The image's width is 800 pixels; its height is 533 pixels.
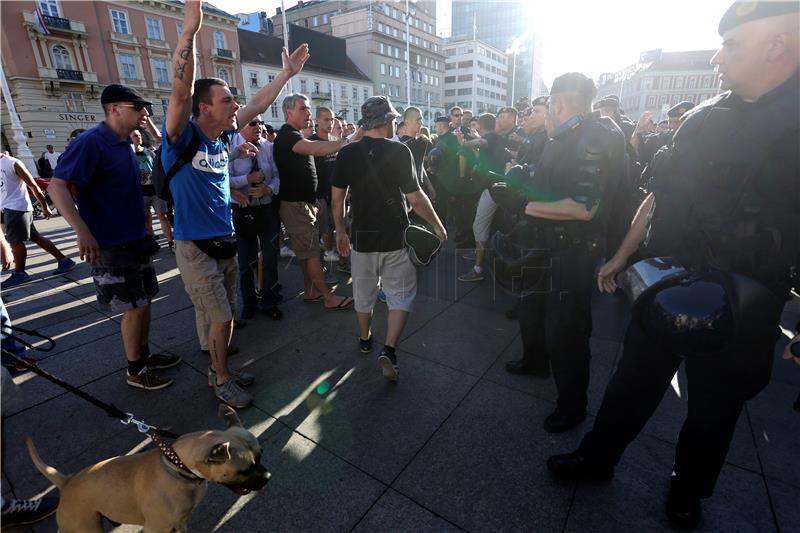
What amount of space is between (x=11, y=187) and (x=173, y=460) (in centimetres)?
620

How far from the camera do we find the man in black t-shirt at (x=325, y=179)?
5.47m

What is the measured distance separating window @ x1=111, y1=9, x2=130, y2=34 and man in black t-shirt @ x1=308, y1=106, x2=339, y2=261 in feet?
125

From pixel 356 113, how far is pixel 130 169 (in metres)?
57.3

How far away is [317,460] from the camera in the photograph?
240 centimetres

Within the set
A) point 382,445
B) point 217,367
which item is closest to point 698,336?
point 382,445

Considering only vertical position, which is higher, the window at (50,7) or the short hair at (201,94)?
the window at (50,7)

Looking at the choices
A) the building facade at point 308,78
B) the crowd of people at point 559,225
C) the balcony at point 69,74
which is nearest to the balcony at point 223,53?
the building facade at point 308,78

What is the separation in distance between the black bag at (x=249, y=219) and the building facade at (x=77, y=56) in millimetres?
31532

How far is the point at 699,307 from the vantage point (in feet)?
5.13

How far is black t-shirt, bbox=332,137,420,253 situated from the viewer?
305cm

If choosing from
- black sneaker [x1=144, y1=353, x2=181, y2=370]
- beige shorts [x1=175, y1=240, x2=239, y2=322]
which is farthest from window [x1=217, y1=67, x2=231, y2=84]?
beige shorts [x1=175, y1=240, x2=239, y2=322]

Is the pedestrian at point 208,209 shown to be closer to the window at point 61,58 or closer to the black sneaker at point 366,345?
the black sneaker at point 366,345

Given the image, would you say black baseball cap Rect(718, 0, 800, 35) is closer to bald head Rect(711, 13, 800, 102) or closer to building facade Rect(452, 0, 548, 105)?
bald head Rect(711, 13, 800, 102)

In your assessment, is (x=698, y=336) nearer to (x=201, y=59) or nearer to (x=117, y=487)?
(x=117, y=487)
